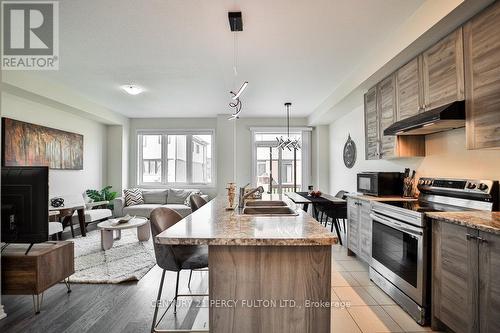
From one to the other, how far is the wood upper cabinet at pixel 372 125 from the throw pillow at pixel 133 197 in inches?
198

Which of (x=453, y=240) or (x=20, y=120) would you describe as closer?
(x=453, y=240)

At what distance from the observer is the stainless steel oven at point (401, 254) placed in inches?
79.4

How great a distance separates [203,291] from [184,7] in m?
2.65

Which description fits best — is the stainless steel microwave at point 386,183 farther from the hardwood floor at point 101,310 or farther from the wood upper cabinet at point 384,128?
the hardwood floor at point 101,310

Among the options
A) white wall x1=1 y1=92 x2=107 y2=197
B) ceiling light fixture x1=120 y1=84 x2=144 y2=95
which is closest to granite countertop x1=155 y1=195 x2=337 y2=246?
ceiling light fixture x1=120 y1=84 x2=144 y2=95

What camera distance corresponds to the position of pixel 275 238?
4.02 feet

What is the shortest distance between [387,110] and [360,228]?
146cm

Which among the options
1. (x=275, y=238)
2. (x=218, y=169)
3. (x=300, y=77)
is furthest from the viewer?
(x=218, y=169)

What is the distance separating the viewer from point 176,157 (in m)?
6.93

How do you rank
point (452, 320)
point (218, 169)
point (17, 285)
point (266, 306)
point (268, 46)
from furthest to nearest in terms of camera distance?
point (218, 169) → point (268, 46) → point (17, 285) → point (452, 320) → point (266, 306)

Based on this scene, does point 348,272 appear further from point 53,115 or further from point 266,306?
point 53,115

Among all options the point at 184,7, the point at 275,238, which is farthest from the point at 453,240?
the point at 184,7

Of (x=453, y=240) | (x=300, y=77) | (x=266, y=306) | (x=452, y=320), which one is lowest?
(x=452, y=320)

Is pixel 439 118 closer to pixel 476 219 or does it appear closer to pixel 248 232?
pixel 476 219
